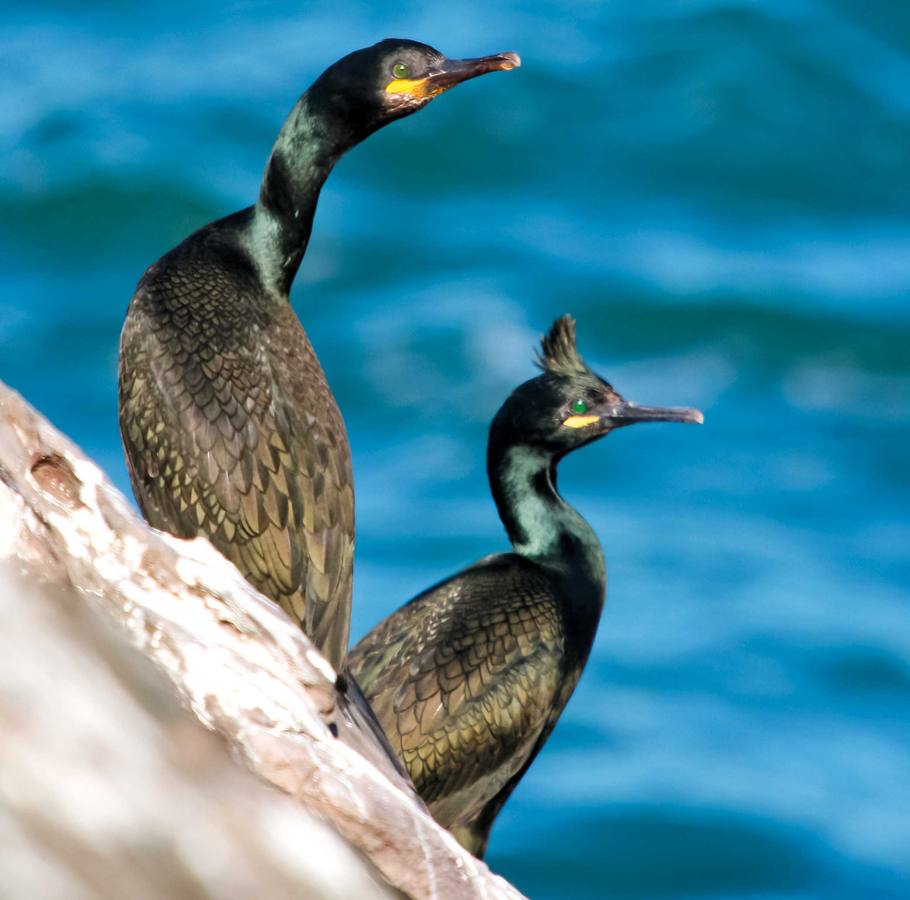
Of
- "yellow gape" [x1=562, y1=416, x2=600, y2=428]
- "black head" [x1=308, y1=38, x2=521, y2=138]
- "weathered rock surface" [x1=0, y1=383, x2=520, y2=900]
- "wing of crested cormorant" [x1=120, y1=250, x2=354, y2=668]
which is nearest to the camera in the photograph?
"weathered rock surface" [x1=0, y1=383, x2=520, y2=900]

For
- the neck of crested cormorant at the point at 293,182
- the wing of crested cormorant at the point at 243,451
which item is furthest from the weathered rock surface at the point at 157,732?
the neck of crested cormorant at the point at 293,182

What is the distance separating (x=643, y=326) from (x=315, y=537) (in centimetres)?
934

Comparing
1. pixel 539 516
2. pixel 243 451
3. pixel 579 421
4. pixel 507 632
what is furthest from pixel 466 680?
pixel 243 451

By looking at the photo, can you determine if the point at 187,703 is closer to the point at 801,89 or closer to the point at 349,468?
the point at 349,468

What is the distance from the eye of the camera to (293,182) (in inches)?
187

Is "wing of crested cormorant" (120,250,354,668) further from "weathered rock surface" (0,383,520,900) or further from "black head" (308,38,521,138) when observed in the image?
"weathered rock surface" (0,383,520,900)

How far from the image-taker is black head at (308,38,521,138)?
467 centimetres

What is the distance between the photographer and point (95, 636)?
1.88 metres

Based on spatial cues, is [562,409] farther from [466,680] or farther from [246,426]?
[246,426]

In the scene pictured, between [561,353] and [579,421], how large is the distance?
0.24 meters

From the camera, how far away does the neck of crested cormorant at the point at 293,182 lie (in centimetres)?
471

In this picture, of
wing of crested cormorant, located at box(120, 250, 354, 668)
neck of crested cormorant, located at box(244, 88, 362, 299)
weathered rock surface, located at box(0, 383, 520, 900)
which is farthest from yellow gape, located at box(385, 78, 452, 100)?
weathered rock surface, located at box(0, 383, 520, 900)

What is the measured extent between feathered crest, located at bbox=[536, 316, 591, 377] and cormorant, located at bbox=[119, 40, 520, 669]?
49.9 inches

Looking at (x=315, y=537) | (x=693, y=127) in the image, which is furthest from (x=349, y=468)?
(x=693, y=127)
